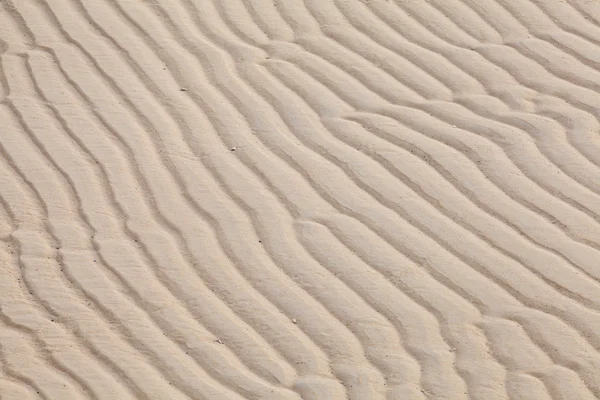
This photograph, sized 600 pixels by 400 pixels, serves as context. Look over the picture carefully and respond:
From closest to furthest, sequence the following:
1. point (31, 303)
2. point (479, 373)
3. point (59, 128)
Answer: point (479, 373), point (31, 303), point (59, 128)

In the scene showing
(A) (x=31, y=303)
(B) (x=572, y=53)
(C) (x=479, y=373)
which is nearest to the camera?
(C) (x=479, y=373)

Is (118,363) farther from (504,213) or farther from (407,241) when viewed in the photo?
(504,213)

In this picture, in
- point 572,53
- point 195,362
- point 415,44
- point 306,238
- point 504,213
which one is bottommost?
point 195,362

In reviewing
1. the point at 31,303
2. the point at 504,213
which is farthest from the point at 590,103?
the point at 31,303

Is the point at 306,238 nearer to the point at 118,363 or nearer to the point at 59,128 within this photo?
the point at 118,363

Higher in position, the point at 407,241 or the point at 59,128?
the point at 407,241

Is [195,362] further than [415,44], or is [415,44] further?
[415,44]
